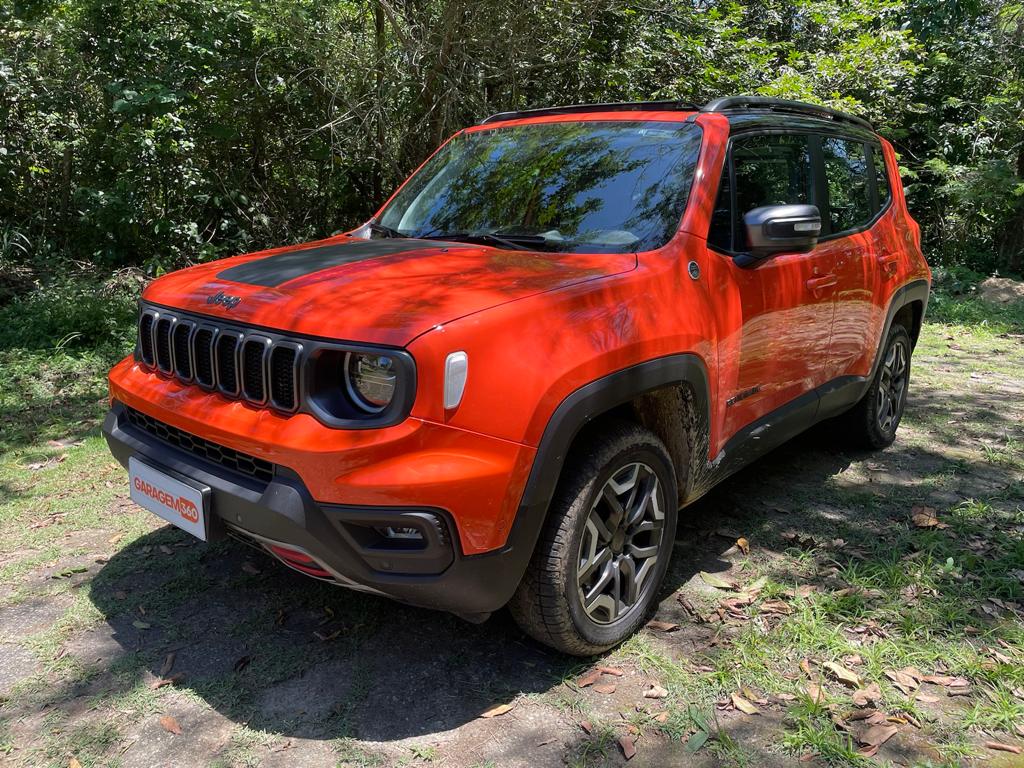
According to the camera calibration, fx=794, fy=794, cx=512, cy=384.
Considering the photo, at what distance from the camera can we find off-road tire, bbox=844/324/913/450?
15.1ft

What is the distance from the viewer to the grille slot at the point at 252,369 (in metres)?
2.37

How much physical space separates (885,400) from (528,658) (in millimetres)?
3130

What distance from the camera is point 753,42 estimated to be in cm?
951

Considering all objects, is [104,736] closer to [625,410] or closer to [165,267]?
[625,410]

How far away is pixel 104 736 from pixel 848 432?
4.07 m

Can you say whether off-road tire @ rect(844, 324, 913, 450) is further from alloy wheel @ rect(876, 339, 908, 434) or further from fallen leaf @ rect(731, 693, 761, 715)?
fallen leaf @ rect(731, 693, 761, 715)

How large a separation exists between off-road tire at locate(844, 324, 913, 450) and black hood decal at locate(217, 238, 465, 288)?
110 inches

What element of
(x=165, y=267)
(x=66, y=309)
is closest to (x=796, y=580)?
(x=66, y=309)

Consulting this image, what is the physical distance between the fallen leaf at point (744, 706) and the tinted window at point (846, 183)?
2.34 meters

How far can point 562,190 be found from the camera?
3.22 metres

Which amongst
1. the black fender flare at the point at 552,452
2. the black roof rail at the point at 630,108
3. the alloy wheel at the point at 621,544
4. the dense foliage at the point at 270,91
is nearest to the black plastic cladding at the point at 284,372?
the black fender flare at the point at 552,452

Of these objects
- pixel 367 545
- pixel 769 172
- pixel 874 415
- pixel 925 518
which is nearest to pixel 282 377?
pixel 367 545

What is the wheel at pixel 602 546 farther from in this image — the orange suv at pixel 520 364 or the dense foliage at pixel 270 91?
the dense foliage at pixel 270 91

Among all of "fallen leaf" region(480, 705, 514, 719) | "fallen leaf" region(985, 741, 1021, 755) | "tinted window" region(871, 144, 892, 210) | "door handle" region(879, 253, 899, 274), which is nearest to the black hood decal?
"fallen leaf" region(480, 705, 514, 719)
